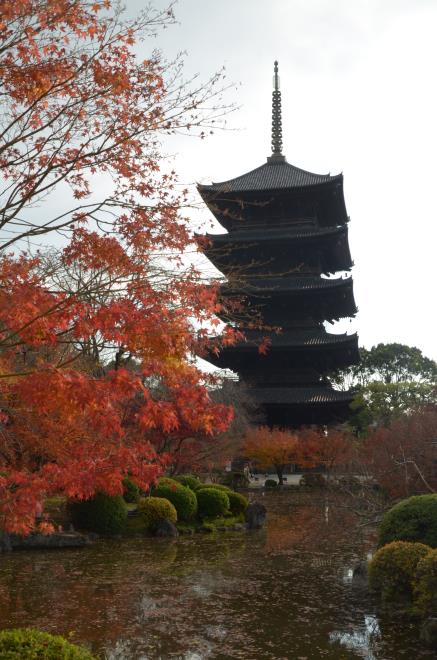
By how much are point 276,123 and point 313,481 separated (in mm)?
23018

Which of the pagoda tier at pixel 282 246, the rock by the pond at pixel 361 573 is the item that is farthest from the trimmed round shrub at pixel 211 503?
the pagoda tier at pixel 282 246

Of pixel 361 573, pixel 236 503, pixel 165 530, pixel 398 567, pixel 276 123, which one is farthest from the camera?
pixel 276 123

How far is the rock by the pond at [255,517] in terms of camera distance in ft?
55.7

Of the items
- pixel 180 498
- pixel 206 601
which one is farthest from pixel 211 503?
pixel 206 601

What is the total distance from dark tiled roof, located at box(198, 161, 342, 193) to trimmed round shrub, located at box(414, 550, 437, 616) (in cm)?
2656

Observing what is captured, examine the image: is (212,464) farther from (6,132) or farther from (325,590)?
(6,132)

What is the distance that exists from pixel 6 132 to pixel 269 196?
96.9 ft

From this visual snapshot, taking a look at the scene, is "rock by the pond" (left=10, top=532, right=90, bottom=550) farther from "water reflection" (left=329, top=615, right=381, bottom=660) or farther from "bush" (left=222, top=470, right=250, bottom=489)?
"bush" (left=222, top=470, right=250, bottom=489)

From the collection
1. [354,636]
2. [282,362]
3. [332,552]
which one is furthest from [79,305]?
[282,362]

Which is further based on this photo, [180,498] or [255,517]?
[255,517]

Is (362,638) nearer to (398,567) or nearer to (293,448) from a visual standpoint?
(398,567)

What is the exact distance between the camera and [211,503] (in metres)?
17.6

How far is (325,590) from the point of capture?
951 cm

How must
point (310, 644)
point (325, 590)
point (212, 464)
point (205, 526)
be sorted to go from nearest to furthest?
point (310, 644) < point (325, 590) < point (205, 526) < point (212, 464)
